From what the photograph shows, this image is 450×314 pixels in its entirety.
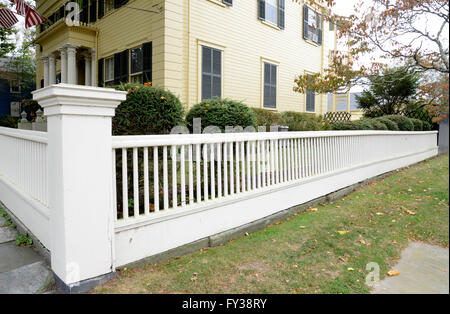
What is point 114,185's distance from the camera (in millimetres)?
2451

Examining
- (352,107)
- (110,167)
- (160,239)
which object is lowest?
(160,239)

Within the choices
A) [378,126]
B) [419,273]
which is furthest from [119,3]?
[419,273]

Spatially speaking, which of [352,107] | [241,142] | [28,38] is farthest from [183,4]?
[28,38]

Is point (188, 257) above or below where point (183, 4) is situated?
below

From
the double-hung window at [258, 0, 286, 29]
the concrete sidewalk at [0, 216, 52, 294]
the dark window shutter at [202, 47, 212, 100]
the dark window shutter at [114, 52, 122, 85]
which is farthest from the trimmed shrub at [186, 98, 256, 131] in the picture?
the double-hung window at [258, 0, 286, 29]

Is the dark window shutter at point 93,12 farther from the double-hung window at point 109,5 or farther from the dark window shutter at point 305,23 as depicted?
the dark window shutter at point 305,23

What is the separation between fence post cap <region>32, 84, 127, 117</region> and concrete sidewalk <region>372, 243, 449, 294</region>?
2.51m

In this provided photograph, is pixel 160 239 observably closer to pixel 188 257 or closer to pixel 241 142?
pixel 188 257

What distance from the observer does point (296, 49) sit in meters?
12.5

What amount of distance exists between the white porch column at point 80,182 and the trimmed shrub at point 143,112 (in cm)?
125

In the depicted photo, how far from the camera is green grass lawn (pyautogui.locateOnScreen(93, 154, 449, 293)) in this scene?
94.4 inches

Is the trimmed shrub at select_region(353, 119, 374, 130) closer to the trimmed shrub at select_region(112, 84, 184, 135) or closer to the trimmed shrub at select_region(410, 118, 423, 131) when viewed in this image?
the trimmed shrub at select_region(410, 118, 423, 131)

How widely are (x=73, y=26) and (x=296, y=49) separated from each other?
849 cm
